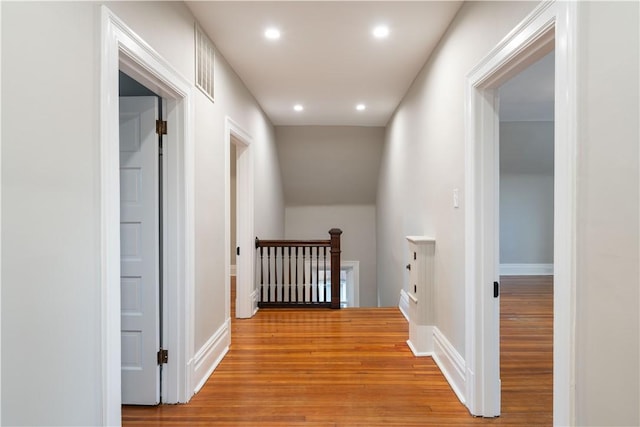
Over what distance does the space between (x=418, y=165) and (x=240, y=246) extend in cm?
233

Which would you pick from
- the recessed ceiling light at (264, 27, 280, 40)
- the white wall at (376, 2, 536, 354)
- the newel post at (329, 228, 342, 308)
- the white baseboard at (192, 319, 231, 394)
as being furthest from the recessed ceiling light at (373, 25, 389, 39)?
the white baseboard at (192, 319, 231, 394)

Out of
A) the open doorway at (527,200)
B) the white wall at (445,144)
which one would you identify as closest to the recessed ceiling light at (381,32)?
the white wall at (445,144)

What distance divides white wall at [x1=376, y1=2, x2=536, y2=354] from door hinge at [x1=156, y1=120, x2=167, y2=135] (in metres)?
2.08

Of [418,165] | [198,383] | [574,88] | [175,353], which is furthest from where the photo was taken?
[418,165]

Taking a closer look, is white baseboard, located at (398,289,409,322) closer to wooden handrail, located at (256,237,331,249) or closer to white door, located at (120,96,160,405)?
wooden handrail, located at (256,237,331,249)

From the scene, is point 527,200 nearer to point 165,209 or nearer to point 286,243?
point 286,243

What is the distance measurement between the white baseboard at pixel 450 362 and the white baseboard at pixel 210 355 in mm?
1899

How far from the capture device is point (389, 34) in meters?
2.92

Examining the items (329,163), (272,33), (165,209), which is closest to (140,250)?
(165,209)

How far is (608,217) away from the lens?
1.16 meters

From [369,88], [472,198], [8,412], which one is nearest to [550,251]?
[369,88]

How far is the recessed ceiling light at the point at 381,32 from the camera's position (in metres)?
2.80

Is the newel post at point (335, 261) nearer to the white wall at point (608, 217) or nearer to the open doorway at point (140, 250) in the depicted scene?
the open doorway at point (140, 250)

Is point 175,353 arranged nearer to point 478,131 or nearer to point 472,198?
point 472,198
